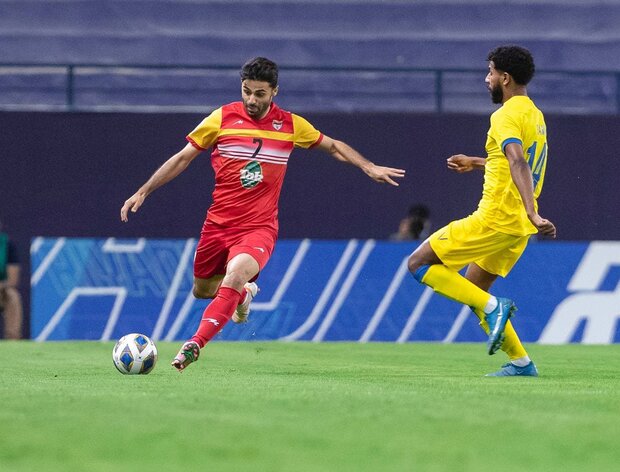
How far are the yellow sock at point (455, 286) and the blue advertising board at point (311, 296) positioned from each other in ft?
20.5

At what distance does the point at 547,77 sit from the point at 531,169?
993 centimetres

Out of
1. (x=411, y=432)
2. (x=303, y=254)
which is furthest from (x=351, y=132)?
(x=411, y=432)

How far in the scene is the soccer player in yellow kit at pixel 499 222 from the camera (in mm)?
8414

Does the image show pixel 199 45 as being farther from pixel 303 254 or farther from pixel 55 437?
pixel 55 437

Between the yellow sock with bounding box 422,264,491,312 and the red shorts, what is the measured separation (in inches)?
43.8

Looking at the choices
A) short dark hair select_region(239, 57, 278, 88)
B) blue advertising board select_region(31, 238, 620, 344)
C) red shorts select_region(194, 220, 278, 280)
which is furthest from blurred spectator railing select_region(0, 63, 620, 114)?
short dark hair select_region(239, 57, 278, 88)

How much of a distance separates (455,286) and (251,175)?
66.3 inches

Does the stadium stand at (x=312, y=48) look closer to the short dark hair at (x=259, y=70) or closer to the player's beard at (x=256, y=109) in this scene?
the player's beard at (x=256, y=109)

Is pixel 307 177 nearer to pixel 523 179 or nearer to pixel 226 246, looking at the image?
Answer: pixel 226 246

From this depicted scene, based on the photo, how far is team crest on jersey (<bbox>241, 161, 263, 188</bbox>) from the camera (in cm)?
936

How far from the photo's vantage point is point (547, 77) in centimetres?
1820

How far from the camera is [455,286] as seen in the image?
8555 millimetres

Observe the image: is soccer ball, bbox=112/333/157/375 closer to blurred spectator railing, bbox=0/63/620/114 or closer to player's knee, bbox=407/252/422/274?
player's knee, bbox=407/252/422/274

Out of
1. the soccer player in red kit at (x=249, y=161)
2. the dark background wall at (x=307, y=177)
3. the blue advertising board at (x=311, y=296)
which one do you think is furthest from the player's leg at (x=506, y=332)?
the dark background wall at (x=307, y=177)
